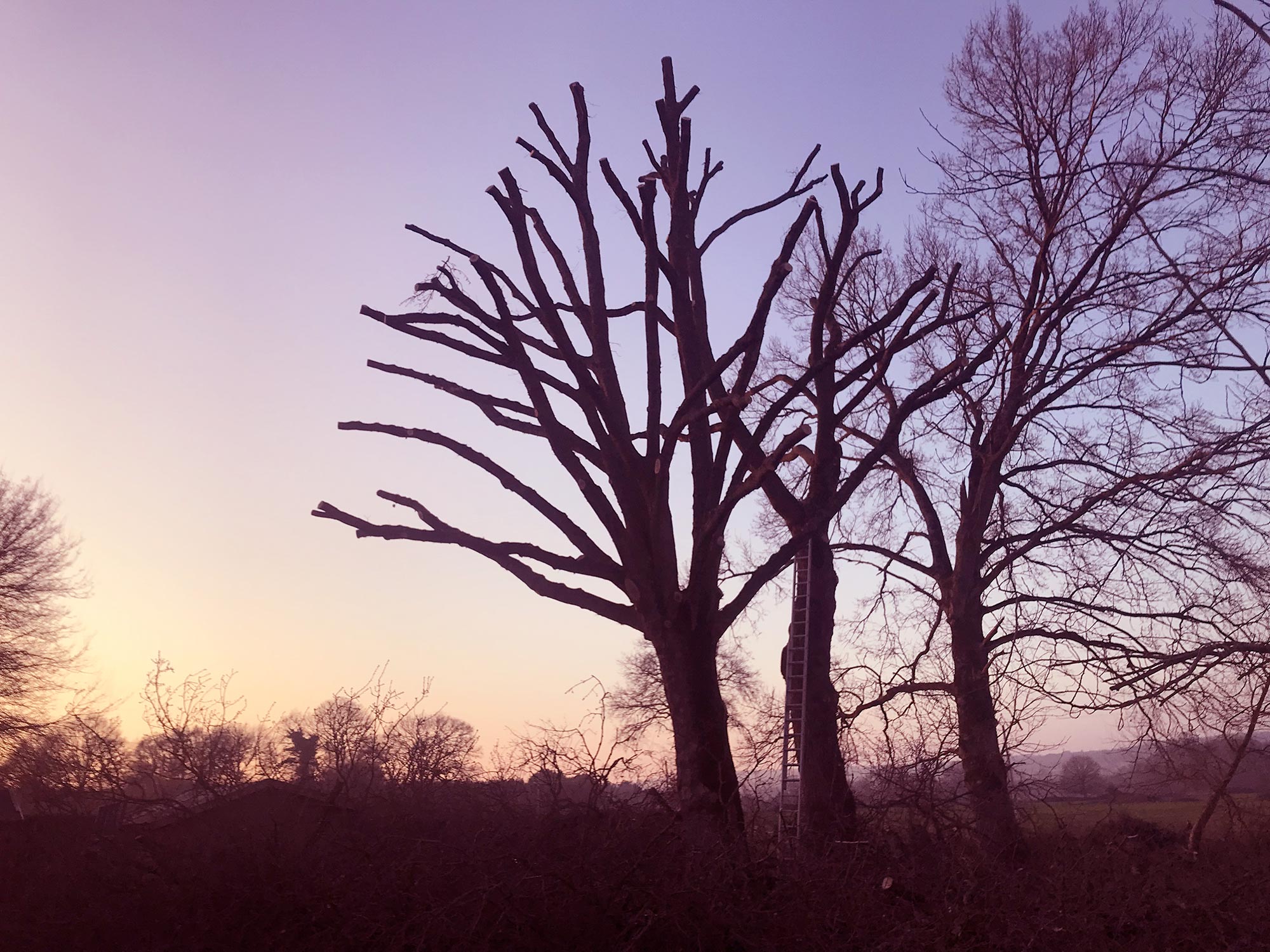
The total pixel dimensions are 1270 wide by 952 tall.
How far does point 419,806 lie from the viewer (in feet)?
29.3

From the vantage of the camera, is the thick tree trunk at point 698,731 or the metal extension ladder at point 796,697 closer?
the thick tree trunk at point 698,731

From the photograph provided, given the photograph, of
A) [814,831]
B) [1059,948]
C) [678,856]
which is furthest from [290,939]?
[814,831]

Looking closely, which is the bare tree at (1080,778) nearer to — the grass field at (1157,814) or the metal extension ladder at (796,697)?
the grass field at (1157,814)

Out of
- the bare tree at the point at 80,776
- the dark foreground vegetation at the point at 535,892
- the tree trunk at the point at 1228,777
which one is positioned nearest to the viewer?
the dark foreground vegetation at the point at 535,892

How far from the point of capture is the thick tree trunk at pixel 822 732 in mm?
10820

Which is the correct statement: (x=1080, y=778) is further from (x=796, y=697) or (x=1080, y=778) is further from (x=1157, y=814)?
(x=1157, y=814)

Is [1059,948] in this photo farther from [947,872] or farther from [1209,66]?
[1209,66]

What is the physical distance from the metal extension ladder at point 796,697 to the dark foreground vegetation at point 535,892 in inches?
88.2

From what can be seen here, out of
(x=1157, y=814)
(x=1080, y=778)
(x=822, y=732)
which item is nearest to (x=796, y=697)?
(x=822, y=732)

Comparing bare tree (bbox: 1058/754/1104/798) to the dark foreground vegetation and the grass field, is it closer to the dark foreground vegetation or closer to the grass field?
the grass field

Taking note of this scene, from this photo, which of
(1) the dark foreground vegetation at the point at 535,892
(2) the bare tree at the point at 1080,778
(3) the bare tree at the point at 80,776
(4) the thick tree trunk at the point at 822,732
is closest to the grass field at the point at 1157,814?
(2) the bare tree at the point at 1080,778

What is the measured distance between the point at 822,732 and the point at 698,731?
8.89ft

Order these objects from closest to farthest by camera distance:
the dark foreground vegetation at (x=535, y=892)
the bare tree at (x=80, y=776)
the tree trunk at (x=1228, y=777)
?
the dark foreground vegetation at (x=535, y=892), the bare tree at (x=80, y=776), the tree trunk at (x=1228, y=777)

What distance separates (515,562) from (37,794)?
16.7ft
